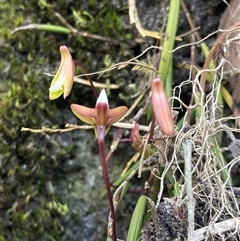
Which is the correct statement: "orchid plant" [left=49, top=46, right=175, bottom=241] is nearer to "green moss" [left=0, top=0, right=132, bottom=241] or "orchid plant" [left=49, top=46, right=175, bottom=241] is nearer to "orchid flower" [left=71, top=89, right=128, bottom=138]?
"orchid flower" [left=71, top=89, right=128, bottom=138]

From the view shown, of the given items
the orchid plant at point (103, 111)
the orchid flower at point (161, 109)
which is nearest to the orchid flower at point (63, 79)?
the orchid plant at point (103, 111)

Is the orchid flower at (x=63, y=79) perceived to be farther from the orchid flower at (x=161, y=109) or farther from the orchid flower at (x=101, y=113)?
the orchid flower at (x=161, y=109)

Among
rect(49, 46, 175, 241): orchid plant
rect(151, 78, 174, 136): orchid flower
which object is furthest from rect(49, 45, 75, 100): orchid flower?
rect(151, 78, 174, 136): orchid flower

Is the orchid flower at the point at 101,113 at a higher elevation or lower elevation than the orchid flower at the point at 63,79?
lower

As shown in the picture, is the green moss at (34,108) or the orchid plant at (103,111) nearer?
the orchid plant at (103,111)

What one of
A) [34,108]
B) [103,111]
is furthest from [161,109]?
[34,108]

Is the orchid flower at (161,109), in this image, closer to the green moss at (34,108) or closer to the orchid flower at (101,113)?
the orchid flower at (101,113)
